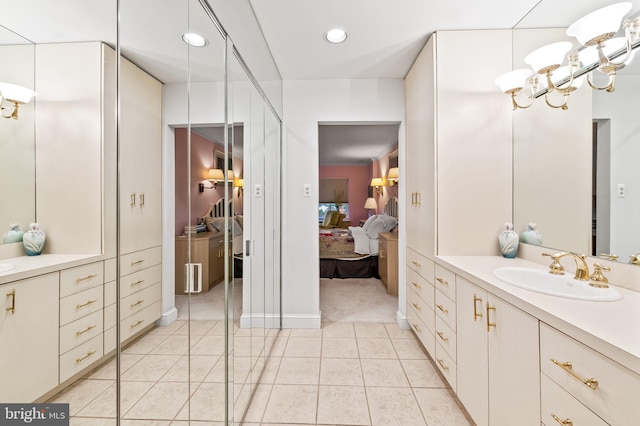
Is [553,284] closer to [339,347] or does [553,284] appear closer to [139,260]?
[339,347]

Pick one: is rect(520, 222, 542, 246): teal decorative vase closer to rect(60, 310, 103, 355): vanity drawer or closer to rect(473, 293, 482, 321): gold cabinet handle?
rect(473, 293, 482, 321): gold cabinet handle

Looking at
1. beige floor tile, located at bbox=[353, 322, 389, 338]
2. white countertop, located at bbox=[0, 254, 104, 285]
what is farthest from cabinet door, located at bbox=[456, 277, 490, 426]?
white countertop, located at bbox=[0, 254, 104, 285]

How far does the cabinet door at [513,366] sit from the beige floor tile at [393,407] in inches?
18.5

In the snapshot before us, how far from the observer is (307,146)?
9.30 feet

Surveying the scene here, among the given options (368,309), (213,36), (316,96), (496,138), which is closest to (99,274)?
(213,36)

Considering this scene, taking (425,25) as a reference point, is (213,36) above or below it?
below

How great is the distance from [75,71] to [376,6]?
192 cm

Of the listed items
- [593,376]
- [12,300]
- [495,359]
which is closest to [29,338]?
[12,300]

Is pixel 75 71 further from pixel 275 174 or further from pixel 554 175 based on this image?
pixel 554 175

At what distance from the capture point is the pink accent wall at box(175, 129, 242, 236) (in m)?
0.92

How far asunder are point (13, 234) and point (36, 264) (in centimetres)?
6

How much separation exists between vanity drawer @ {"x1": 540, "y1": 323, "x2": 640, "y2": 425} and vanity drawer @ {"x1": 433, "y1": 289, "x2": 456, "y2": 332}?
702mm

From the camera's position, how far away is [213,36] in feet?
4.06

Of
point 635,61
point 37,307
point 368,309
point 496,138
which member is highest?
point 635,61
